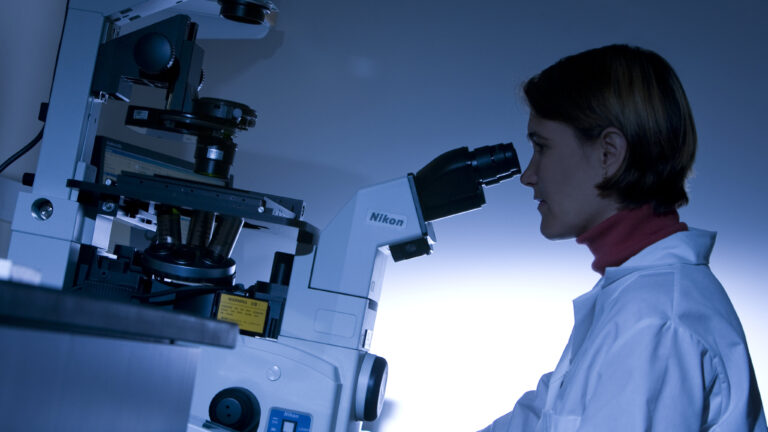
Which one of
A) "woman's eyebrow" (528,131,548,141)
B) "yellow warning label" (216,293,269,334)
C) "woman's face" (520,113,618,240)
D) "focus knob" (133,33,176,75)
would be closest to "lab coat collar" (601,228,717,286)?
"woman's face" (520,113,618,240)

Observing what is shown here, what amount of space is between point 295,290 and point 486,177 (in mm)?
368

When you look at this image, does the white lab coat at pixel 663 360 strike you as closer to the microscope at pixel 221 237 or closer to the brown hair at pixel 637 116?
the brown hair at pixel 637 116

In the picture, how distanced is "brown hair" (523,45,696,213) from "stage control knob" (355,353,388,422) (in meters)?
0.45

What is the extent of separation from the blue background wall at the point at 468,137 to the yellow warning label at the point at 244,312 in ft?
3.09

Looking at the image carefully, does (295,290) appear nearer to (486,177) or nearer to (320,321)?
(320,321)

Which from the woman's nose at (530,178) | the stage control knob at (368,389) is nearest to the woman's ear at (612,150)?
the woman's nose at (530,178)

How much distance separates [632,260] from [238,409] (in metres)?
0.64

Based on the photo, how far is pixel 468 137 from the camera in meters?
2.02

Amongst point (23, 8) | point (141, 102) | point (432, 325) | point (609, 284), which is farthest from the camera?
point (141, 102)

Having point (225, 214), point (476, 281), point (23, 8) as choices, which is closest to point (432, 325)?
point (476, 281)

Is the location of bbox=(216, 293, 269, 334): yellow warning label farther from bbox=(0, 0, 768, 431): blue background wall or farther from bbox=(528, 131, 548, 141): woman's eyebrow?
bbox=(0, 0, 768, 431): blue background wall

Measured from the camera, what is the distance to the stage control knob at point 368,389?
110cm

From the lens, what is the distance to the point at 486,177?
112 centimetres

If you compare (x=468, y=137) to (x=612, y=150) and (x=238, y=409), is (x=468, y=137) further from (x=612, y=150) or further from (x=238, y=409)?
(x=238, y=409)
